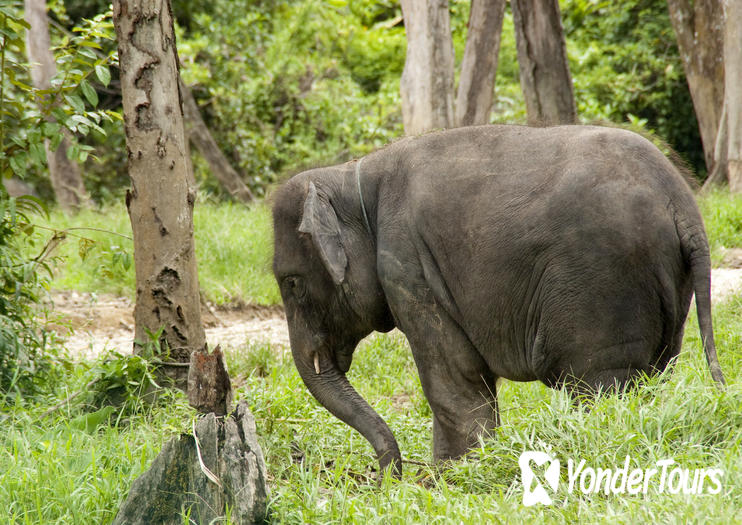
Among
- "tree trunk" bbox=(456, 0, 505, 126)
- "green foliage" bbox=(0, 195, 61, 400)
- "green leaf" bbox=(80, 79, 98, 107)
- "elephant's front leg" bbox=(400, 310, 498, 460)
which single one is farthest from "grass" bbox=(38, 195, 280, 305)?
"elephant's front leg" bbox=(400, 310, 498, 460)

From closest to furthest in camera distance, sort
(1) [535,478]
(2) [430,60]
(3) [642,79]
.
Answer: (1) [535,478] < (2) [430,60] < (3) [642,79]

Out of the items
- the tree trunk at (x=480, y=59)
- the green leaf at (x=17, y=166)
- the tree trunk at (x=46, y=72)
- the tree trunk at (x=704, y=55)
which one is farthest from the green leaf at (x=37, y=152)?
the tree trunk at (x=704, y=55)

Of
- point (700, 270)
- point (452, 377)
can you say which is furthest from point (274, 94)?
point (700, 270)

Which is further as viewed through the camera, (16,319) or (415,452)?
(16,319)

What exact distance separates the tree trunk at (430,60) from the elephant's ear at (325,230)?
416 centimetres

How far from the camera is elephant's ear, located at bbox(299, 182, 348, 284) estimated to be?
4.37 meters

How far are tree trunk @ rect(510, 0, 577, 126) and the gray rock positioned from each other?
21.4 feet

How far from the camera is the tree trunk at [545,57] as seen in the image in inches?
356

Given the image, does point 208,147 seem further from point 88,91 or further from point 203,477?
point 203,477

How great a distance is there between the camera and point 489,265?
3.97 m

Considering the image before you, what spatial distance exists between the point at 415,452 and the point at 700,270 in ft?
6.48

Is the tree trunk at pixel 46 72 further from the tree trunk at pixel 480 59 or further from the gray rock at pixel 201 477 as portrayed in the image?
the gray rock at pixel 201 477

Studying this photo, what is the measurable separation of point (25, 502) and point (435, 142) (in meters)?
2.53

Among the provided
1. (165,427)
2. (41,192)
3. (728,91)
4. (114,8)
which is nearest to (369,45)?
(41,192)
